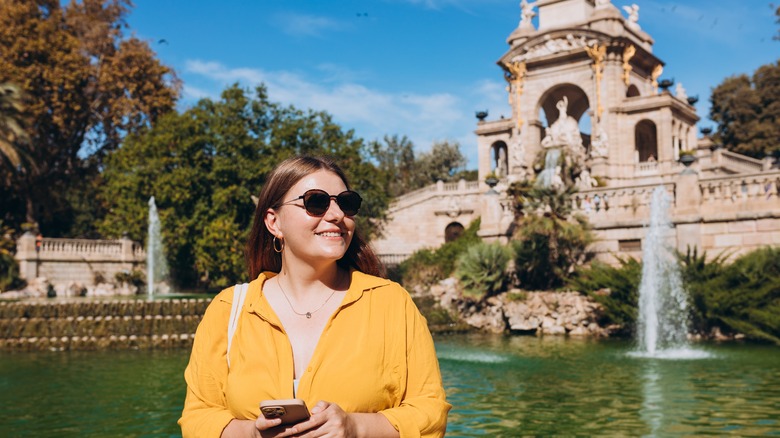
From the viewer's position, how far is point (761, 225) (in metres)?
17.9

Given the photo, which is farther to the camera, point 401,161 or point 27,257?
point 401,161

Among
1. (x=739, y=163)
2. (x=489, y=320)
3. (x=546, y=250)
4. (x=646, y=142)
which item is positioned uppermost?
(x=646, y=142)

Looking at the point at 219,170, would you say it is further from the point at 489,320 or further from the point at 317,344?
the point at 317,344

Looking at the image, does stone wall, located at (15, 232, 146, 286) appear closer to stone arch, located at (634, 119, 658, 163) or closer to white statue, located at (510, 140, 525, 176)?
white statue, located at (510, 140, 525, 176)

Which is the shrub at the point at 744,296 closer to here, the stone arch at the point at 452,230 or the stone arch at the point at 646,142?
the stone arch at the point at 452,230

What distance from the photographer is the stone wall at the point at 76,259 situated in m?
29.4

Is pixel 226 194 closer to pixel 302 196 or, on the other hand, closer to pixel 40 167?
pixel 40 167

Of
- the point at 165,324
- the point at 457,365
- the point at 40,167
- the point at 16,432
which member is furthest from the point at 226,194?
the point at 16,432

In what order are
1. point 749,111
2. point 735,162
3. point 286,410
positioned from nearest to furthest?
point 286,410
point 735,162
point 749,111

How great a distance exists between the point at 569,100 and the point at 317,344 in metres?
48.1

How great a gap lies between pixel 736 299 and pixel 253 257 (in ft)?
48.9

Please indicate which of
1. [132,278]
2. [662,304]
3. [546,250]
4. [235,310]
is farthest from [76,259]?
[235,310]

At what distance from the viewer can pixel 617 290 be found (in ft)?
56.7

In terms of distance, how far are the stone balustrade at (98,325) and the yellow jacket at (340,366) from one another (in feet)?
48.0
